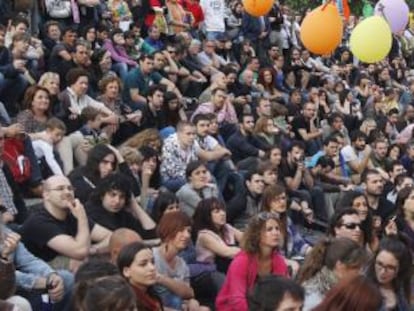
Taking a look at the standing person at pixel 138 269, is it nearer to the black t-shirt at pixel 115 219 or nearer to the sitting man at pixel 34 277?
the sitting man at pixel 34 277

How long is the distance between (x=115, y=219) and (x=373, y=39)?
4.67 meters

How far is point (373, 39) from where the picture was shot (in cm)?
980

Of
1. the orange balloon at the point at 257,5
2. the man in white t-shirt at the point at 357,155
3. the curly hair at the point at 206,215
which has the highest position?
the orange balloon at the point at 257,5

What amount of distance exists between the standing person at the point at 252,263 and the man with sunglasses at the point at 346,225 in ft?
2.33

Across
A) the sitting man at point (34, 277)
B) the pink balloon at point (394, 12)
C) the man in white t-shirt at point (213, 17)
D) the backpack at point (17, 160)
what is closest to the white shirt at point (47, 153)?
the backpack at point (17, 160)

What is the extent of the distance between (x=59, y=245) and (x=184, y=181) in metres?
2.79

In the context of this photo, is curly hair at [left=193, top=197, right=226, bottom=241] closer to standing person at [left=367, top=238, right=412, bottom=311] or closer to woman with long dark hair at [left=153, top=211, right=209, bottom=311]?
woman with long dark hair at [left=153, top=211, right=209, bottom=311]

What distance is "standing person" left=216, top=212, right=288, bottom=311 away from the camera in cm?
524

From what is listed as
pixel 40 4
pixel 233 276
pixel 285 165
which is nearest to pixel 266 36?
pixel 40 4

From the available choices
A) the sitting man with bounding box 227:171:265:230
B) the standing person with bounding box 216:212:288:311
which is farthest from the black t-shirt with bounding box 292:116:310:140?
the standing person with bounding box 216:212:288:311

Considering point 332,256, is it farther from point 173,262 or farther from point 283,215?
point 283,215

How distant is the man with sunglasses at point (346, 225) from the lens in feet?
20.6

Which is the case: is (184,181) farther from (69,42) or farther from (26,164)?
(69,42)

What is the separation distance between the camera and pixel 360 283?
12.6 ft
